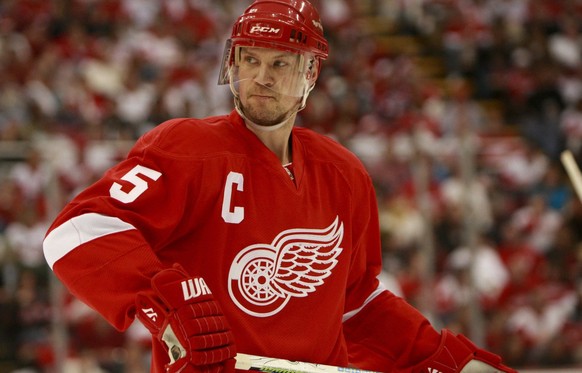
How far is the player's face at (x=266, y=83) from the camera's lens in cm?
275

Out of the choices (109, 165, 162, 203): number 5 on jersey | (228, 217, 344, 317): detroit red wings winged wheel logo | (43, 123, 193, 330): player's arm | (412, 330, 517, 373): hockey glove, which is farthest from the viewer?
(412, 330, 517, 373): hockey glove

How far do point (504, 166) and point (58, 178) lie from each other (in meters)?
3.20

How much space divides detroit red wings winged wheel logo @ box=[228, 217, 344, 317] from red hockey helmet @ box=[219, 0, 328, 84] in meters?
0.52

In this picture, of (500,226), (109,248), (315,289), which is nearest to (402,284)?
(500,226)

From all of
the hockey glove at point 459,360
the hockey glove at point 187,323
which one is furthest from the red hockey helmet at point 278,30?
the hockey glove at point 459,360

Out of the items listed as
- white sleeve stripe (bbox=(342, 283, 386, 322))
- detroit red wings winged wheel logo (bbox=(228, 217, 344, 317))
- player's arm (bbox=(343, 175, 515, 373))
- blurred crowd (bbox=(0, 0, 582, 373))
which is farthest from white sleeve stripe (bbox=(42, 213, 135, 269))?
blurred crowd (bbox=(0, 0, 582, 373))

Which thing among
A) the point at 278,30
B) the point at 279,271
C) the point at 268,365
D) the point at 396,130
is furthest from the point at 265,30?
the point at 396,130

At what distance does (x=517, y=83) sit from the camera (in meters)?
11.1

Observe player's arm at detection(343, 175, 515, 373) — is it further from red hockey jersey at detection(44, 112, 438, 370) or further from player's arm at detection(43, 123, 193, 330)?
player's arm at detection(43, 123, 193, 330)

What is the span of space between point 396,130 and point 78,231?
259 inches

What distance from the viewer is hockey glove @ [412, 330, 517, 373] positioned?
9.81 ft

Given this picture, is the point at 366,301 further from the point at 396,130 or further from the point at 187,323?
the point at 396,130

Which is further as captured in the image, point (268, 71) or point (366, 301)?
point (366, 301)

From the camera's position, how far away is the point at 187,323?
214 centimetres
